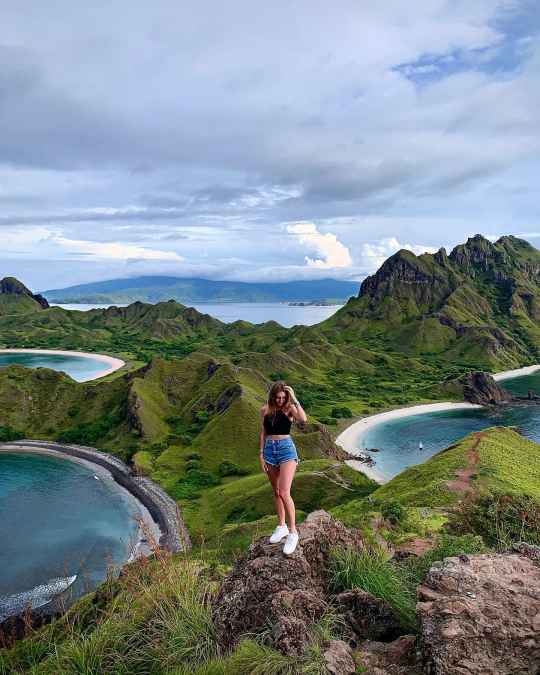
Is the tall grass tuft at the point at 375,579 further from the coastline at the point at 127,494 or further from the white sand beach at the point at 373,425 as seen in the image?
the white sand beach at the point at 373,425

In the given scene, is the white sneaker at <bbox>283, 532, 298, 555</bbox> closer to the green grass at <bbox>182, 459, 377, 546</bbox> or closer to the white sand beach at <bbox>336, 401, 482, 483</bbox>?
the green grass at <bbox>182, 459, 377, 546</bbox>

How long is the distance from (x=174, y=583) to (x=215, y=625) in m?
1.72

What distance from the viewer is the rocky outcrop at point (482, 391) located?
584 feet

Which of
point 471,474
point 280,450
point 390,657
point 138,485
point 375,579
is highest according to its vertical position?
point 280,450

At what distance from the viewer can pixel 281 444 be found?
12.5m

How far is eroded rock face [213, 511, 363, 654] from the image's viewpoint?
966 cm

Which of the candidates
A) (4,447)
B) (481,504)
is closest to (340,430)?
(4,447)

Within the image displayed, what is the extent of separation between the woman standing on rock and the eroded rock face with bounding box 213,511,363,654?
68 cm

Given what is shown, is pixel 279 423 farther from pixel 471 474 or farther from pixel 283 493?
pixel 471 474

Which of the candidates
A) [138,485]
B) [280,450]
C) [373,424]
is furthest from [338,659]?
Answer: [373,424]

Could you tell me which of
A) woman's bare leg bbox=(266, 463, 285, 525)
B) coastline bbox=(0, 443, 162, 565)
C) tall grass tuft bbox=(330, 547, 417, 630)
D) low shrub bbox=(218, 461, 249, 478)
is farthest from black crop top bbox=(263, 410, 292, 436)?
low shrub bbox=(218, 461, 249, 478)

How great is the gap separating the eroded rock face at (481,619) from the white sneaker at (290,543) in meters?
3.20

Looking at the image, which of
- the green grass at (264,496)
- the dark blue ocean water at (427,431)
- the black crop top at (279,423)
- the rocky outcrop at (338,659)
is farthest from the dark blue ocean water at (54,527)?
the dark blue ocean water at (427,431)

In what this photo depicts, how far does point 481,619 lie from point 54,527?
85464 millimetres
